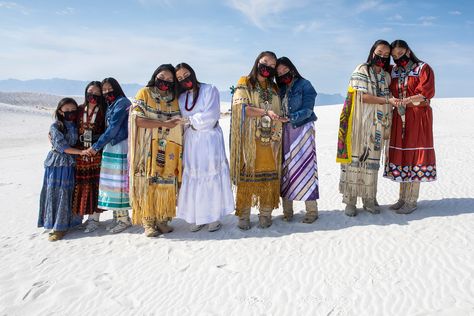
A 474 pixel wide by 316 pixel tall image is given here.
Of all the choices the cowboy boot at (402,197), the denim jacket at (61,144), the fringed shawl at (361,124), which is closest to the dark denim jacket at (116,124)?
the denim jacket at (61,144)

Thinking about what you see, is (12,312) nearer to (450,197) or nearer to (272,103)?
(272,103)

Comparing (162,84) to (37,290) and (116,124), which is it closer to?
(116,124)

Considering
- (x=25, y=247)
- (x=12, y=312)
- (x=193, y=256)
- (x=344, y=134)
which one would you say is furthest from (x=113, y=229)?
(x=344, y=134)

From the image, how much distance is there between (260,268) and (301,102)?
215 cm

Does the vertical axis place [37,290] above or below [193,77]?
below

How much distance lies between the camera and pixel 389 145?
5.52 meters

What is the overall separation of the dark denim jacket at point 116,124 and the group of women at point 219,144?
0.01 m

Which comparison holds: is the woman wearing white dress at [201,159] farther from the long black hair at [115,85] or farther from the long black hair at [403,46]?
the long black hair at [403,46]

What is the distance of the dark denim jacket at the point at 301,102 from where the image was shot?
4.93 meters

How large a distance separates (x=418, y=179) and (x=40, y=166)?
12.2m

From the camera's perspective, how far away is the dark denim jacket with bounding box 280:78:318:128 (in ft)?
16.2

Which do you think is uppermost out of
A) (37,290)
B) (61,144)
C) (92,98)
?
(92,98)

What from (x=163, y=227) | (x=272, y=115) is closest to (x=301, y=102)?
(x=272, y=115)

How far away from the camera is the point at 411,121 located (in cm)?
530
